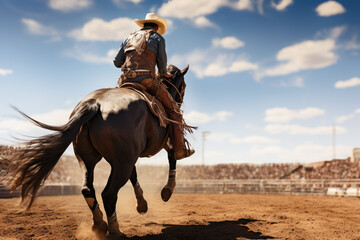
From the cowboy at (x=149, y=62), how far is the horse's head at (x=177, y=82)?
72 centimetres

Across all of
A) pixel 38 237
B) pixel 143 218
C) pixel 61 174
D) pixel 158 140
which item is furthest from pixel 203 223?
pixel 61 174

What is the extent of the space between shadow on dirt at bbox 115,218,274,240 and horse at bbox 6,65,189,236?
1.00m

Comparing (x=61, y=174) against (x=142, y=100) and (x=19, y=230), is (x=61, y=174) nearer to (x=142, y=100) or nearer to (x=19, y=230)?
(x=19, y=230)

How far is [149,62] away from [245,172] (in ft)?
97.3

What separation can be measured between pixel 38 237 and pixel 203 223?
3.05 metres

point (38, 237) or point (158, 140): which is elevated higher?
point (158, 140)

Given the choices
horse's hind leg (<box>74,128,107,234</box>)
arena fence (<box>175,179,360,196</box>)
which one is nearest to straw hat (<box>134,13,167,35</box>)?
horse's hind leg (<box>74,128,107,234</box>)

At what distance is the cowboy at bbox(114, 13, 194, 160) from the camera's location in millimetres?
5328

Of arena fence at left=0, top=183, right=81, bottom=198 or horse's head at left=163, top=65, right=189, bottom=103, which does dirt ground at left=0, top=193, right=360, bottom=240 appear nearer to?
horse's head at left=163, top=65, right=189, bottom=103

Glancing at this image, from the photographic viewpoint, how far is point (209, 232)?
5.64m

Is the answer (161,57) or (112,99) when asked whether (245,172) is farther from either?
(112,99)

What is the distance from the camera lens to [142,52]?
5.32m

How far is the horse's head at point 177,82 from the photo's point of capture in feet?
21.4

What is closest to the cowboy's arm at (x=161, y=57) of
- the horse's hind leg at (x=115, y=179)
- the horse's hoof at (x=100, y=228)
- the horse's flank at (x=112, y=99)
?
the horse's flank at (x=112, y=99)
